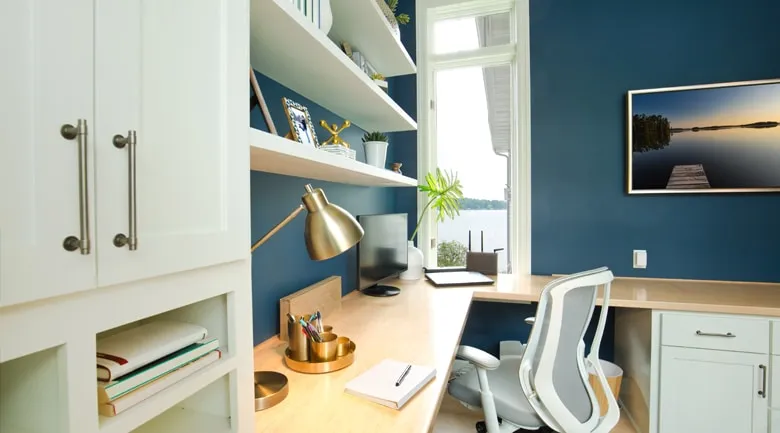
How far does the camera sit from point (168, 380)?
61 cm

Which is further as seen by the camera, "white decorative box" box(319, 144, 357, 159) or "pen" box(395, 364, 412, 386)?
"white decorative box" box(319, 144, 357, 159)

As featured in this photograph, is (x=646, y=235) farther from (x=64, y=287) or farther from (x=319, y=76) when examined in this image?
(x=64, y=287)

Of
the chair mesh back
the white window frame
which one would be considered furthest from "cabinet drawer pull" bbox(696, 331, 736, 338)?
the white window frame

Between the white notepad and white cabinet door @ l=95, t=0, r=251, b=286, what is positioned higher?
white cabinet door @ l=95, t=0, r=251, b=286

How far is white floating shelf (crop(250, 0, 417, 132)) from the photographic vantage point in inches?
38.2

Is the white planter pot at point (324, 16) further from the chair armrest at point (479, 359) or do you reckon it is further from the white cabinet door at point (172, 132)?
the chair armrest at point (479, 359)

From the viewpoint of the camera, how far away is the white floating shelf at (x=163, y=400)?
0.52 m


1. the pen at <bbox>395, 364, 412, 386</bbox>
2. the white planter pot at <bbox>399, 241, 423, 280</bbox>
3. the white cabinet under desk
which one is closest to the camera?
the pen at <bbox>395, 364, 412, 386</bbox>

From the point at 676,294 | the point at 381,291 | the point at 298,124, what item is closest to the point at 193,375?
the point at 298,124

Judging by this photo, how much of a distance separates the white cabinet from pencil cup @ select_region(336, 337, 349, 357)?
2.02 ft

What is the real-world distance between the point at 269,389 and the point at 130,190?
2.24ft

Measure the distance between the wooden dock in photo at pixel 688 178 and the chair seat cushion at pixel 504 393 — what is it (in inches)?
61.0

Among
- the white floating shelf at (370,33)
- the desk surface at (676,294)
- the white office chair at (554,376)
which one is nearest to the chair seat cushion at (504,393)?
the white office chair at (554,376)

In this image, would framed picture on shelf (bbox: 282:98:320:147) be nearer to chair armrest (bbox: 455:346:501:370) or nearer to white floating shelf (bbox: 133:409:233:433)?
white floating shelf (bbox: 133:409:233:433)
